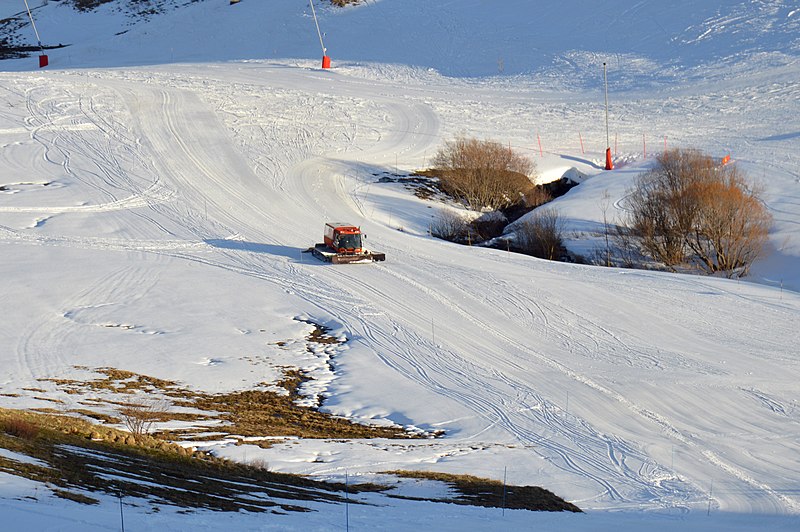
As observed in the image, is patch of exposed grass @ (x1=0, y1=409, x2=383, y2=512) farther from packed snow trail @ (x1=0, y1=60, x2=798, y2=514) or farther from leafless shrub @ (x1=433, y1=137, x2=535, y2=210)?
leafless shrub @ (x1=433, y1=137, x2=535, y2=210)

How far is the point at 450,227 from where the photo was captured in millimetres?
35750

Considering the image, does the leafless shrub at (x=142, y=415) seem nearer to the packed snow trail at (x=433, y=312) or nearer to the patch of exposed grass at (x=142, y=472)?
the patch of exposed grass at (x=142, y=472)

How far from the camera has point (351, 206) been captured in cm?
3638

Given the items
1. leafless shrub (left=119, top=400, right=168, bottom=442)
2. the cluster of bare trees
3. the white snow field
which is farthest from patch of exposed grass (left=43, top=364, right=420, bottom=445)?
the cluster of bare trees

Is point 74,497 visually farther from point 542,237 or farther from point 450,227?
point 450,227

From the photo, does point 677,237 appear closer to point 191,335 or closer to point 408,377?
point 408,377

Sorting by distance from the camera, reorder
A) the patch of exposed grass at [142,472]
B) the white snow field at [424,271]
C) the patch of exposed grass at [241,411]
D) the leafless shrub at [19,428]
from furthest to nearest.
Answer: the patch of exposed grass at [241,411] < the white snow field at [424,271] < the leafless shrub at [19,428] < the patch of exposed grass at [142,472]

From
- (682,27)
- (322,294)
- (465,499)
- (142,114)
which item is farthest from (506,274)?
(682,27)

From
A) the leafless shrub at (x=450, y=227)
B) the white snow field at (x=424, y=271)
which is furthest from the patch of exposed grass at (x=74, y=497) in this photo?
the leafless shrub at (x=450, y=227)

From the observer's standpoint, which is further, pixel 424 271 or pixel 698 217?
pixel 698 217

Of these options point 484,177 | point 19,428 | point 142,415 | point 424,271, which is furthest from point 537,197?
point 19,428

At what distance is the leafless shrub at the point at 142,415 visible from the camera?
576 inches

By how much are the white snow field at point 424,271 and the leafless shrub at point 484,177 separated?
2119 mm

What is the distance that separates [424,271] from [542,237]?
658 centimetres
